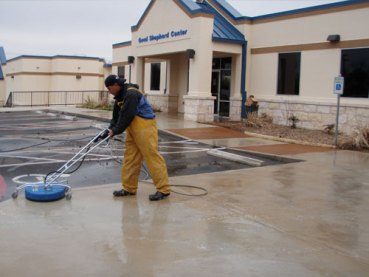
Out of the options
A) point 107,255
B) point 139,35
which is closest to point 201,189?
point 107,255

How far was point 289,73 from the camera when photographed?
19062 mm

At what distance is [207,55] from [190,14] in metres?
1.89

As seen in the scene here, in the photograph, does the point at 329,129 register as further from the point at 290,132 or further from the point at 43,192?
the point at 43,192

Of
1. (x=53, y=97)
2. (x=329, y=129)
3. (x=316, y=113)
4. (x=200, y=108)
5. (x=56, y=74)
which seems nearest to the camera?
(x=329, y=129)

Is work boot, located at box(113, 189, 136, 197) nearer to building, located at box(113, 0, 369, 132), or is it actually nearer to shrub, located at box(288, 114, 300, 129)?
building, located at box(113, 0, 369, 132)

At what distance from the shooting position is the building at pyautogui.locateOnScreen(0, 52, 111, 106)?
1478 inches

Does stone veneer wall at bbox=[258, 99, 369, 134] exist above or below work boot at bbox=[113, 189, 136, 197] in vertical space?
above

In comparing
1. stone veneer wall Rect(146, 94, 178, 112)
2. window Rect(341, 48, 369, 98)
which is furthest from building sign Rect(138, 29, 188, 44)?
window Rect(341, 48, 369, 98)

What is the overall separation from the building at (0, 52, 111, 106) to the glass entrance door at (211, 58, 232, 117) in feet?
52.3

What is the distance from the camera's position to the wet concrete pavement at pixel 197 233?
14.8 feet

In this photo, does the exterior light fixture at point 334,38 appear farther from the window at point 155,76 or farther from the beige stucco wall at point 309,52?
the window at point 155,76

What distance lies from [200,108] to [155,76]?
323 inches

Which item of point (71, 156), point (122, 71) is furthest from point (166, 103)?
point (71, 156)

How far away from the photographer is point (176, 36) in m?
20.9
